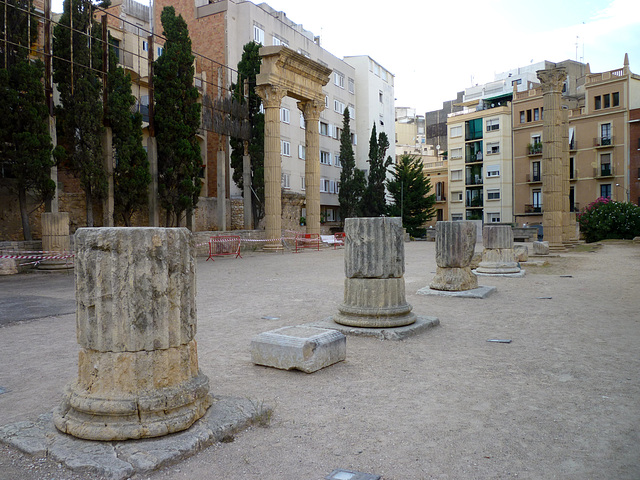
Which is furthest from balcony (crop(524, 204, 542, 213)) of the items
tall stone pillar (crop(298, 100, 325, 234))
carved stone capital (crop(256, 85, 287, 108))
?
carved stone capital (crop(256, 85, 287, 108))

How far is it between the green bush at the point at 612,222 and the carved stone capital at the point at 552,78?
11.4 meters

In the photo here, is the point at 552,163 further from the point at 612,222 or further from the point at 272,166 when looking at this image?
the point at 272,166

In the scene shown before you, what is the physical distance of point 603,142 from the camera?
41.4 meters

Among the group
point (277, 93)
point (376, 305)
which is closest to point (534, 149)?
point (277, 93)

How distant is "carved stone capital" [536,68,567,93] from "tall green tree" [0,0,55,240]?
1854cm

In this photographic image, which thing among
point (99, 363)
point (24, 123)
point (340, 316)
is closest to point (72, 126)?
point (24, 123)

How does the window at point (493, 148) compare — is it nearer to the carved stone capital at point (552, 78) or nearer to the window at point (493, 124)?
the window at point (493, 124)

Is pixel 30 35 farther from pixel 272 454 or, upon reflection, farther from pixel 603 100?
pixel 603 100

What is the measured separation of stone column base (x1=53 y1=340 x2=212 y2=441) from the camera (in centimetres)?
338

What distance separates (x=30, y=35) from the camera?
634 inches

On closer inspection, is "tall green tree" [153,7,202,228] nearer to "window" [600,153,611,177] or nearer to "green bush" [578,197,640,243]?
"green bush" [578,197,640,243]

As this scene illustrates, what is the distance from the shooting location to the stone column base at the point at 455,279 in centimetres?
1009

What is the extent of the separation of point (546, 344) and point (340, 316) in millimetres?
2496

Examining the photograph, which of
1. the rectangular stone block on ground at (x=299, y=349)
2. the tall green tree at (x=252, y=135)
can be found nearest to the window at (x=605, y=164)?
the tall green tree at (x=252, y=135)
